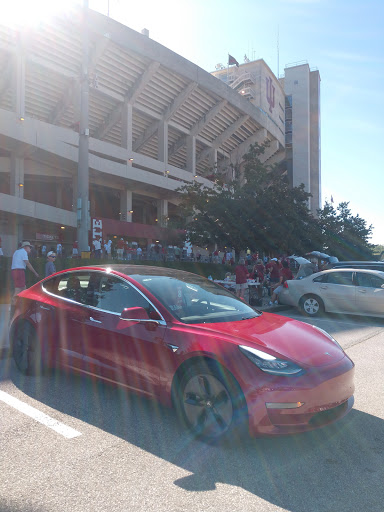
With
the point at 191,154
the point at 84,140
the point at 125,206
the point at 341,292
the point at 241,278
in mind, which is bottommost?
the point at 341,292

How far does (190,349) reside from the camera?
373cm

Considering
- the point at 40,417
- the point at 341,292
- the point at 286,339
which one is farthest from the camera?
the point at 341,292

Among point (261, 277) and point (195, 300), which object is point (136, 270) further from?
point (261, 277)

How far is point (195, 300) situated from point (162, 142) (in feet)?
123

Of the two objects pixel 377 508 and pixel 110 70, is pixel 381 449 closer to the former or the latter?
pixel 377 508

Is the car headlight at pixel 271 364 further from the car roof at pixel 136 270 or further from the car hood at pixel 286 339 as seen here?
the car roof at pixel 136 270

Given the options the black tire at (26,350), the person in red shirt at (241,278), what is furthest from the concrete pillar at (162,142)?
the black tire at (26,350)

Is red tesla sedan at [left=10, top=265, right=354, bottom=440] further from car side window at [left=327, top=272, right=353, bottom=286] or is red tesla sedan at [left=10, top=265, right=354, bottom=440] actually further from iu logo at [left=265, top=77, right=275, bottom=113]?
iu logo at [left=265, top=77, right=275, bottom=113]

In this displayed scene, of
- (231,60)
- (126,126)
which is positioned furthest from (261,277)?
(231,60)

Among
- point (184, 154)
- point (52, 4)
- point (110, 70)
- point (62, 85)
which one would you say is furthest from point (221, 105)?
point (52, 4)

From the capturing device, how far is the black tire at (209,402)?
3455 millimetres

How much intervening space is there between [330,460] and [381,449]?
0.53 metres

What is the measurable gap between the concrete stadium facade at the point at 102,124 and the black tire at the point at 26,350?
1779cm

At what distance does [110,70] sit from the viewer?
3434 centimetres
